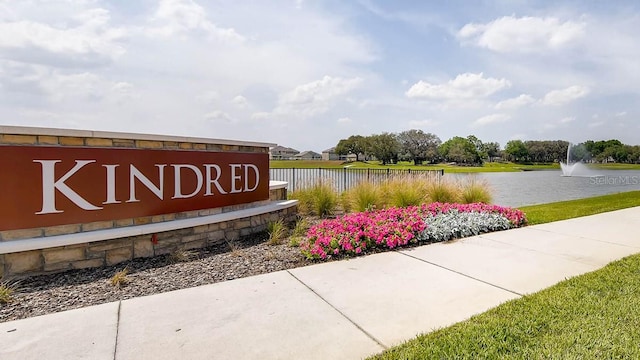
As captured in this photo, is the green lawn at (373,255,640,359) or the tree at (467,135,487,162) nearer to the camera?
the green lawn at (373,255,640,359)

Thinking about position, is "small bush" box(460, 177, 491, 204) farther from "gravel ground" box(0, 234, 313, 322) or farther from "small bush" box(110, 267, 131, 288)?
"small bush" box(110, 267, 131, 288)

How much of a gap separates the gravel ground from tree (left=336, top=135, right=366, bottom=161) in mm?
74156

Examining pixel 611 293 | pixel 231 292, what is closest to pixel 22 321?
pixel 231 292

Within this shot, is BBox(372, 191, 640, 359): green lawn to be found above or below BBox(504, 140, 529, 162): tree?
below

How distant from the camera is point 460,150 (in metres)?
77.7

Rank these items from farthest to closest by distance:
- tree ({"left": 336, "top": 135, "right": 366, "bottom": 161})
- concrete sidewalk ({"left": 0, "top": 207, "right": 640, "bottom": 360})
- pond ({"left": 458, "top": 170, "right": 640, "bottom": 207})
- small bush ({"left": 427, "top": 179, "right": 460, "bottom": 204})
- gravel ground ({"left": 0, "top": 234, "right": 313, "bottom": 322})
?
tree ({"left": 336, "top": 135, "right": 366, "bottom": 161}) → pond ({"left": 458, "top": 170, "right": 640, "bottom": 207}) → small bush ({"left": 427, "top": 179, "right": 460, "bottom": 204}) → gravel ground ({"left": 0, "top": 234, "right": 313, "bottom": 322}) → concrete sidewalk ({"left": 0, "top": 207, "right": 640, "bottom": 360})

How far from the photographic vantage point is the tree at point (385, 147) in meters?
69.9

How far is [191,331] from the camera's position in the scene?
3018 mm

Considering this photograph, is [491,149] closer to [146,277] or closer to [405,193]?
[405,193]

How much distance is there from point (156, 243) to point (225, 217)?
3.93 feet

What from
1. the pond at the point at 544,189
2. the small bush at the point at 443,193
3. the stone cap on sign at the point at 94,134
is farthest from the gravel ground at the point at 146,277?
the pond at the point at 544,189

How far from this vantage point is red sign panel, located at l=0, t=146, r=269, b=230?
4.23m

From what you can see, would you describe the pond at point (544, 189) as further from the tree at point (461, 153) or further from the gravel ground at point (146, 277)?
the tree at point (461, 153)

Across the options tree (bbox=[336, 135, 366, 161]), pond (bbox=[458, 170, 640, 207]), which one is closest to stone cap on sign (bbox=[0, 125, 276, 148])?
pond (bbox=[458, 170, 640, 207])
